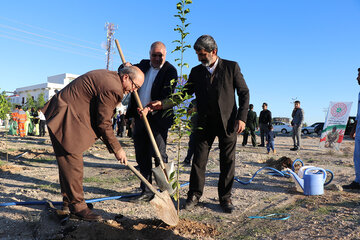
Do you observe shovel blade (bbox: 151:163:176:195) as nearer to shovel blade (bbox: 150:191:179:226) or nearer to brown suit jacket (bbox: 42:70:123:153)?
shovel blade (bbox: 150:191:179:226)

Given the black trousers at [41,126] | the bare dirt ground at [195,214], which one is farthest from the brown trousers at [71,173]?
the black trousers at [41,126]

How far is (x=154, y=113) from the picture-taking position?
140 inches

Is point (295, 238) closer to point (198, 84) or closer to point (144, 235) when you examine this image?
point (144, 235)

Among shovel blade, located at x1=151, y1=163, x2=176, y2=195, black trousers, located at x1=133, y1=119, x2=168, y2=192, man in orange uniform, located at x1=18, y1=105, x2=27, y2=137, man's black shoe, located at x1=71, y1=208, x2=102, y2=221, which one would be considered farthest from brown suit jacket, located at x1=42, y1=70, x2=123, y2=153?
man in orange uniform, located at x1=18, y1=105, x2=27, y2=137

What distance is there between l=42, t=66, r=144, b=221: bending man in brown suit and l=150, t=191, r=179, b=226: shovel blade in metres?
0.56

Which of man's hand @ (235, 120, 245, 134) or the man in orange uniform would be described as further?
the man in orange uniform

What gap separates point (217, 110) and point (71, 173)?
1.72m

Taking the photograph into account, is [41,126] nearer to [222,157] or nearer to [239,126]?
[222,157]

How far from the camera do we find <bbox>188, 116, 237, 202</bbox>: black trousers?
3361mm

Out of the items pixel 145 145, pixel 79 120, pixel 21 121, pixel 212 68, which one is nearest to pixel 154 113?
pixel 145 145

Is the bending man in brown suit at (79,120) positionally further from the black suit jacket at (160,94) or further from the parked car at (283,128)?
the parked car at (283,128)

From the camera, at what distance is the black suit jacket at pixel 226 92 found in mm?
3271

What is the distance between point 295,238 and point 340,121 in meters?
11.3

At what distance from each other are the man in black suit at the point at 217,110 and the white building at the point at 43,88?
6101 cm
